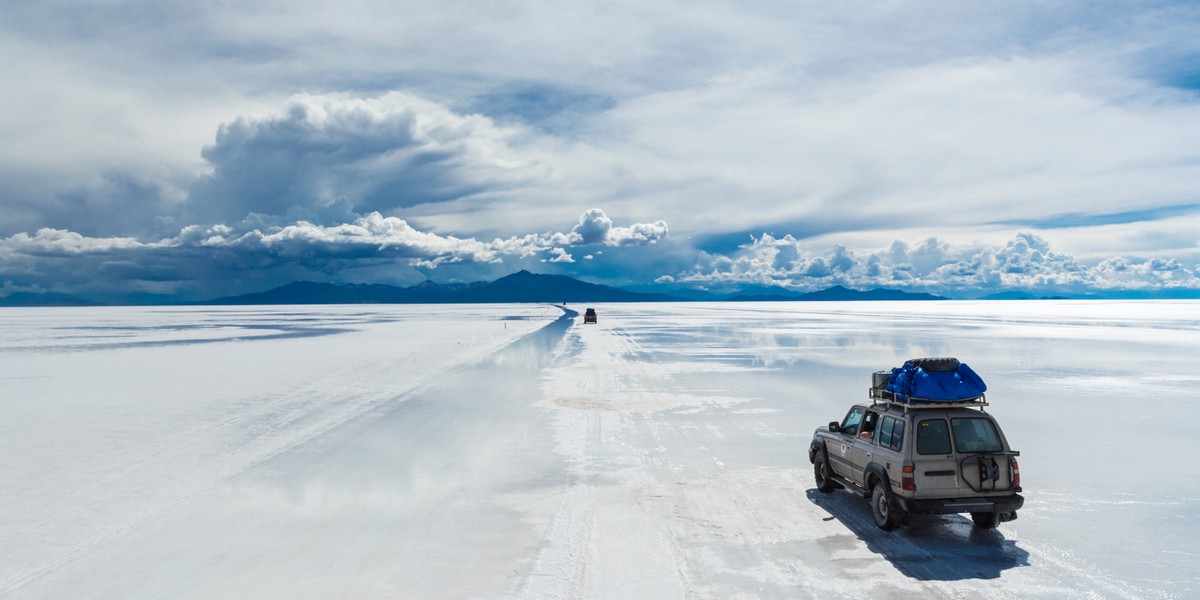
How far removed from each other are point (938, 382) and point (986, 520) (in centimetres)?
208

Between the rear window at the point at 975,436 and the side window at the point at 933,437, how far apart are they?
5.3 inches

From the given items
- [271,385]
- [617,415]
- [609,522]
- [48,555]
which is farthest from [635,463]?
[271,385]

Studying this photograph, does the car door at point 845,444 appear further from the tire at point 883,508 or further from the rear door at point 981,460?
the rear door at point 981,460

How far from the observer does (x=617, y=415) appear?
67.8 feet

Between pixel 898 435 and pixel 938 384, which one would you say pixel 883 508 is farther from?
pixel 938 384

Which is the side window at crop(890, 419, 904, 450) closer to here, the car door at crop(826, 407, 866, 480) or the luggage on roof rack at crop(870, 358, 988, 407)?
the luggage on roof rack at crop(870, 358, 988, 407)

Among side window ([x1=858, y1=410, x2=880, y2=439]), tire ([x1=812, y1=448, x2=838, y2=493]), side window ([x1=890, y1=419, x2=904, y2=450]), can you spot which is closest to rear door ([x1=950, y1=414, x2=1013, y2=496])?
side window ([x1=890, y1=419, x2=904, y2=450])

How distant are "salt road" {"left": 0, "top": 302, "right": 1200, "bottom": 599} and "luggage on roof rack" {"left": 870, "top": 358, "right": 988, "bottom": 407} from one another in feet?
6.21

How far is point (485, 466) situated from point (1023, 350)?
140 feet

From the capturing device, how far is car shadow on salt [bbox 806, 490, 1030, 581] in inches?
360

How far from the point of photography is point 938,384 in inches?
423

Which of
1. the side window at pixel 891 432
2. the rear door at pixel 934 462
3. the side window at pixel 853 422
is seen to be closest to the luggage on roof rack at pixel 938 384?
the side window at pixel 891 432

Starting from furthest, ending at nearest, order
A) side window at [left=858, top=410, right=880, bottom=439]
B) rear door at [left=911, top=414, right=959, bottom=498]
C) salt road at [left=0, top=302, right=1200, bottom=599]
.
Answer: side window at [left=858, top=410, right=880, bottom=439] < rear door at [left=911, top=414, right=959, bottom=498] < salt road at [left=0, top=302, right=1200, bottom=599]

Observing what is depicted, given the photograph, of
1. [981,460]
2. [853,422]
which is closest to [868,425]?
[853,422]
